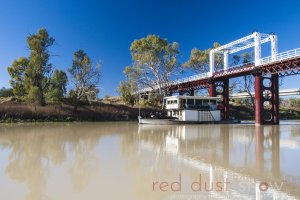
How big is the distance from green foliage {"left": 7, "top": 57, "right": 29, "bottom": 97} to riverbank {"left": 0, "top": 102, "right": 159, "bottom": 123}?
271 cm

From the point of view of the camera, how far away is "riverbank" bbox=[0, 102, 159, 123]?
38938mm

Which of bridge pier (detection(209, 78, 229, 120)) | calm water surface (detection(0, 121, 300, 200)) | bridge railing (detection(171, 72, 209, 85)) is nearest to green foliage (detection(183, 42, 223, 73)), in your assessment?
bridge railing (detection(171, 72, 209, 85))

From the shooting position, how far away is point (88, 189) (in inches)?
267

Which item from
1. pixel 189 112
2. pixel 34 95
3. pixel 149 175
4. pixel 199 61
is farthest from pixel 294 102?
pixel 149 175

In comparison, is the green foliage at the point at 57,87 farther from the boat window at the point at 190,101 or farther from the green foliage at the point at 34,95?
the boat window at the point at 190,101

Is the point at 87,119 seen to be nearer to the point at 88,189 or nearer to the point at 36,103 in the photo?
the point at 36,103

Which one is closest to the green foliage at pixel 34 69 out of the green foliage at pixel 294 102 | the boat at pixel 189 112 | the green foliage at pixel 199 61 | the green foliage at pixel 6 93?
the green foliage at pixel 6 93

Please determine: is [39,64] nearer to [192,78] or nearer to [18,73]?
[18,73]

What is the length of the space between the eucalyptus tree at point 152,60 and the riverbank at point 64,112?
601 cm

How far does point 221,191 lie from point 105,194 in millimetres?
2804

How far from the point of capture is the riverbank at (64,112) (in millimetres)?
38938

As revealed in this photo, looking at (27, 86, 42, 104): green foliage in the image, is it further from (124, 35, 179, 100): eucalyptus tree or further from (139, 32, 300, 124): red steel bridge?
(139, 32, 300, 124): red steel bridge

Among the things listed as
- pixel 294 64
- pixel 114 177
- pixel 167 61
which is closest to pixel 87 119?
pixel 167 61

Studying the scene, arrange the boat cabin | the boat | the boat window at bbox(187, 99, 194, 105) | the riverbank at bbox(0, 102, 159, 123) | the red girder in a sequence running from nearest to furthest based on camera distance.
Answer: the red girder < the boat < the riverbank at bbox(0, 102, 159, 123) < the boat cabin < the boat window at bbox(187, 99, 194, 105)
